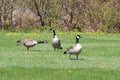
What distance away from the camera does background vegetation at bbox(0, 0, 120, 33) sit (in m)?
44.0

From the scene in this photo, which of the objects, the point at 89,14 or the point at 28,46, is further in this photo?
the point at 89,14

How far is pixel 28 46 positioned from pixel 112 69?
299 inches

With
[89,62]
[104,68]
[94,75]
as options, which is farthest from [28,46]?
[94,75]

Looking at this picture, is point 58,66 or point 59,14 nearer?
point 58,66

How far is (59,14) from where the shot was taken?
45.2m

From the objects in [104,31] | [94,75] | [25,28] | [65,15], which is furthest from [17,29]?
[94,75]

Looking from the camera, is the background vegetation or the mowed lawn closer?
the mowed lawn

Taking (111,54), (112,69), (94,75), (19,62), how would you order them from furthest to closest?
(111,54) → (19,62) → (112,69) → (94,75)

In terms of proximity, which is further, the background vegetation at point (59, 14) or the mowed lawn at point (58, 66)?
the background vegetation at point (59, 14)

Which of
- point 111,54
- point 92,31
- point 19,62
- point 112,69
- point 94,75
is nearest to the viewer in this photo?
point 94,75

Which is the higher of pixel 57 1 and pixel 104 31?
pixel 57 1

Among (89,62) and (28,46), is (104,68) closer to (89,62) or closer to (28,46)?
(89,62)

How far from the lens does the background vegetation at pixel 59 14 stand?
44.0 metres

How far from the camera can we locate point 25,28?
44000 millimetres
